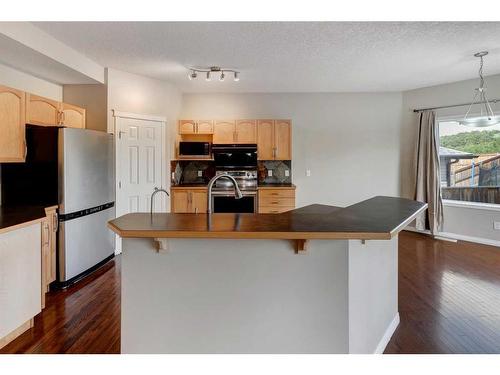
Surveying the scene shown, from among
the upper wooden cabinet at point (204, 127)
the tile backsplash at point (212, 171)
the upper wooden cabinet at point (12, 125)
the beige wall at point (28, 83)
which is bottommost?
the tile backsplash at point (212, 171)

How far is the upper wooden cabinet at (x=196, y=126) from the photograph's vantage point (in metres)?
5.46

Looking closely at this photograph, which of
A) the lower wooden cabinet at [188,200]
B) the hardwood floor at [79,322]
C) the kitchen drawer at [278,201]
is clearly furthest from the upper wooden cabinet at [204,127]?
the hardwood floor at [79,322]

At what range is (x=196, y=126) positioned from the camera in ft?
18.0

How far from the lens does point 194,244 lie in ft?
5.91

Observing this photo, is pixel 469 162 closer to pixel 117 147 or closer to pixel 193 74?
pixel 193 74

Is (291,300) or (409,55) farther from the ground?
(409,55)

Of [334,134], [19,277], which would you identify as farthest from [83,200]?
Result: [334,134]

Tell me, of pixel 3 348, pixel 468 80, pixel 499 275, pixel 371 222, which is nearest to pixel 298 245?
pixel 371 222

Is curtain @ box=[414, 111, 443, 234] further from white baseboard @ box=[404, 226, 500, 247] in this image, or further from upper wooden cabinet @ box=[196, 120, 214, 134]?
upper wooden cabinet @ box=[196, 120, 214, 134]

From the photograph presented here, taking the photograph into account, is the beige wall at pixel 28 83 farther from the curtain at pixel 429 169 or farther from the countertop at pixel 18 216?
the curtain at pixel 429 169

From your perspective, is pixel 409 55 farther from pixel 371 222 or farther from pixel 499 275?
pixel 371 222

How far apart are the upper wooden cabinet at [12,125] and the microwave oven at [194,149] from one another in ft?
8.39

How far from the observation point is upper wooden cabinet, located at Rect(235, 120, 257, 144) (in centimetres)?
543
